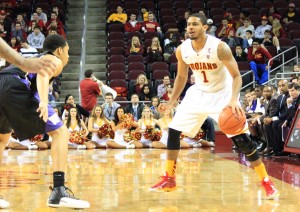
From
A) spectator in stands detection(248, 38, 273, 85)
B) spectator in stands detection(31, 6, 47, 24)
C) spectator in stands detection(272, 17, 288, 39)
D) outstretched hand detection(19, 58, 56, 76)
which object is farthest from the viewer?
spectator in stands detection(31, 6, 47, 24)

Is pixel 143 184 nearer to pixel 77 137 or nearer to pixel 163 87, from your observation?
pixel 77 137

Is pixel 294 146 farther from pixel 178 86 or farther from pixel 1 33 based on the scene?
pixel 1 33

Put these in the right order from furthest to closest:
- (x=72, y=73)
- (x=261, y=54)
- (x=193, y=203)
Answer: (x=72, y=73) → (x=261, y=54) → (x=193, y=203)

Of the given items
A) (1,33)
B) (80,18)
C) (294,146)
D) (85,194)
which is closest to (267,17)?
(80,18)

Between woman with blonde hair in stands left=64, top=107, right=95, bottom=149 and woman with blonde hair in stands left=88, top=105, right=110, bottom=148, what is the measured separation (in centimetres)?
14

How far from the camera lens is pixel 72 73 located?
54.2 ft

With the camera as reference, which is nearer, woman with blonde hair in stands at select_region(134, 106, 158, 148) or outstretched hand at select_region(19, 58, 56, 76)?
outstretched hand at select_region(19, 58, 56, 76)

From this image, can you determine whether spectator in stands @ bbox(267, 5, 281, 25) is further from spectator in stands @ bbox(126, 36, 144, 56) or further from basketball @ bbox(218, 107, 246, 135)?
basketball @ bbox(218, 107, 246, 135)

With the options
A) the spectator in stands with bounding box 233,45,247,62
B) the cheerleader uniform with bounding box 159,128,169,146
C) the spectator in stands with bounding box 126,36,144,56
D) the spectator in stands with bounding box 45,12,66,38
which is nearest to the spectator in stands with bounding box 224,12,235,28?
the spectator in stands with bounding box 233,45,247,62

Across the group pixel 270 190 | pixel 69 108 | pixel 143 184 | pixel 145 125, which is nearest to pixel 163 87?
pixel 145 125

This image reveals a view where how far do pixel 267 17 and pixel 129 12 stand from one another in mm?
4019

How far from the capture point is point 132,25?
16.9 metres

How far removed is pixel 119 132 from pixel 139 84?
6.65ft

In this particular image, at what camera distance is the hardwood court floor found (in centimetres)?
497
